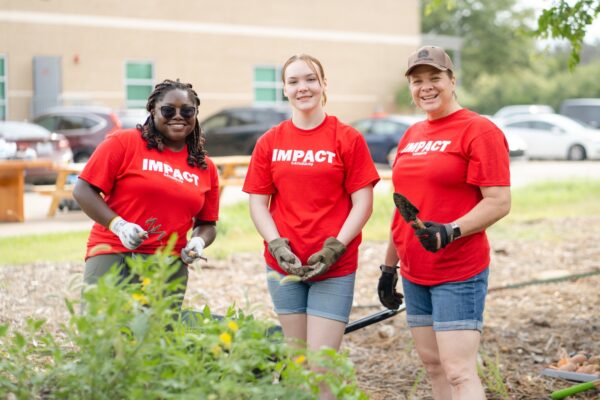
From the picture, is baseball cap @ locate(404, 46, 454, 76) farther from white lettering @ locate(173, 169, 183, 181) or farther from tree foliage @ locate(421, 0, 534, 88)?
tree foliage @ locate(421, 0, 534, 88)

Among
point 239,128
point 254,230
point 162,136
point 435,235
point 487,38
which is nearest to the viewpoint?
point 435,235

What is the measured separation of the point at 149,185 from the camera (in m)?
3.96

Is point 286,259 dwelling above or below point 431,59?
below

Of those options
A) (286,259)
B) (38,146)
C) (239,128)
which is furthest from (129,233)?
(239,128)

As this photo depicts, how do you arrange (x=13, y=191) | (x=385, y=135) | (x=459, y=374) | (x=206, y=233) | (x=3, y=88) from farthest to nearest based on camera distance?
(x=3, y=88), (x=385, y=135), (x=13, y=191), (x=206, y=233), (x=459, y=374)

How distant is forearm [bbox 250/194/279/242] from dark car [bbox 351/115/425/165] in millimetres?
19897

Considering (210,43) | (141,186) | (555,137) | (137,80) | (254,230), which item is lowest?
(254,230)

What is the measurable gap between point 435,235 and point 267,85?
109 ft

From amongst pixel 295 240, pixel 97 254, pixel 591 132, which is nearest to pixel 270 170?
pixel 295 240

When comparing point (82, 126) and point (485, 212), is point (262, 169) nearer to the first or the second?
point (485, 212)

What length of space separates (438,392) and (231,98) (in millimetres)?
31901

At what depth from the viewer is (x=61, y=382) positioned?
101 inches

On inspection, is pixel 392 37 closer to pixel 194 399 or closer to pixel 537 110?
Answer: pixel 537 110

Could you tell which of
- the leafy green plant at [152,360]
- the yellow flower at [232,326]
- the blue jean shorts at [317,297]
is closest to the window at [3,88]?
the blue jean shorts at [317,297]
